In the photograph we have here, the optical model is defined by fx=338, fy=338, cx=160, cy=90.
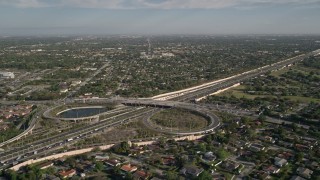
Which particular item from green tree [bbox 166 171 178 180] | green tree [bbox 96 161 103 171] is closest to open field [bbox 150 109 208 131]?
green tree [bbox 166 171 178 180]

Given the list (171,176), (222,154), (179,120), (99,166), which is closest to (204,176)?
(171,176)

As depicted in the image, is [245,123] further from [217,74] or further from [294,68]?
[294,68]

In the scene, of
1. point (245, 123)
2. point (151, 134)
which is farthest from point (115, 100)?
point (245, 123)

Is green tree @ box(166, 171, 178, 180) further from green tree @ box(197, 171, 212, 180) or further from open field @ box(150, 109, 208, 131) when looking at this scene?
open field @ box(150, 109, 208, 131)

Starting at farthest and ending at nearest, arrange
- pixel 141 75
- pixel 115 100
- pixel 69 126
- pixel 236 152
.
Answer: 1. pixel 141 75
2. pixel 115 100
3. pixel 69 126
4. pixel 236 152

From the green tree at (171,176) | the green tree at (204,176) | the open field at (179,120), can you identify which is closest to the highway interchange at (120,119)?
the open field at (179,120)

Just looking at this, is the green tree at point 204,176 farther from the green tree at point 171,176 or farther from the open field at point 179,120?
the open field at point 179,120

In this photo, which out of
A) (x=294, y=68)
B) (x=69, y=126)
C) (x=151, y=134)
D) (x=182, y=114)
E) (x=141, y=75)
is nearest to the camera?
(x=151, y=134)

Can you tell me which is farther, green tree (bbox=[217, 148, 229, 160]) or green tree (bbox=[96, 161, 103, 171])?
green tree (bbox=[217, 148, 229, 160])
